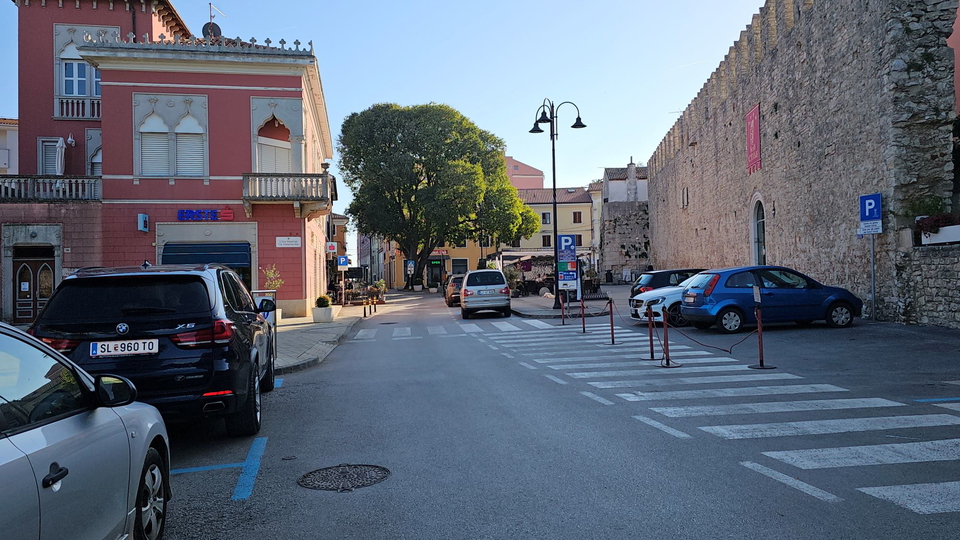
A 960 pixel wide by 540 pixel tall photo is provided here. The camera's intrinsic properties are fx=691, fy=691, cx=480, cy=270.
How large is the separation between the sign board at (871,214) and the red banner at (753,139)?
34.6ft


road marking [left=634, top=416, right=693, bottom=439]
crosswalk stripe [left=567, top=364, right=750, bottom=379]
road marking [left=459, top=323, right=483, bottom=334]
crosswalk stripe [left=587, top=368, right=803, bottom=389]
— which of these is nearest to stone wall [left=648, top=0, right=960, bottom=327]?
crosswalk stripe [left=567, top=364, right=750, bottom=379]

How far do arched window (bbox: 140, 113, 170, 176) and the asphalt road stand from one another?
698 inches

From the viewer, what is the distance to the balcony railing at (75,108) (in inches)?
1096

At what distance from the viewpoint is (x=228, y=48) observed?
25734mm

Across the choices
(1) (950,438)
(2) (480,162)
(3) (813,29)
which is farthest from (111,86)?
(2) (480,162)

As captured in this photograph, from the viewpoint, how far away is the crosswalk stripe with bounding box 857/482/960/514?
4.39 metres

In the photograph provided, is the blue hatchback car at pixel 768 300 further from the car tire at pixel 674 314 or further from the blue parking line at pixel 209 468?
the blue parking line at pixel 209 468

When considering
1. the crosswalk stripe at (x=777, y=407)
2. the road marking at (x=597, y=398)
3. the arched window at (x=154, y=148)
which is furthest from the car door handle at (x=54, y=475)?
the arched window at (x=154, y=148)

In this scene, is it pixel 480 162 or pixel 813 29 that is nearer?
pixel 813 29

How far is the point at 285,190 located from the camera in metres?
26.0

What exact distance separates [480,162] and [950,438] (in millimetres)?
47753

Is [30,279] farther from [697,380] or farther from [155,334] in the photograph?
[697,380]

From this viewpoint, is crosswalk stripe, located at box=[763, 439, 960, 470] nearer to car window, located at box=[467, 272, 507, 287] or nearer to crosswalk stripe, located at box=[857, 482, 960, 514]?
crosswalk stripe, located at box=[857, 482, 960, 514]

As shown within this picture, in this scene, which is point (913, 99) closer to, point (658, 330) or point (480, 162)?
point (658, 330)
